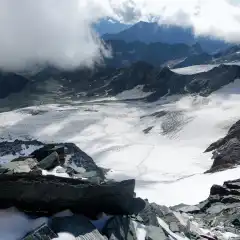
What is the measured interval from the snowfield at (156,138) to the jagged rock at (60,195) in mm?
22873

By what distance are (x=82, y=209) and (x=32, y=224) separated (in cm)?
174

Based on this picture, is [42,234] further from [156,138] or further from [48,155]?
[156,138]

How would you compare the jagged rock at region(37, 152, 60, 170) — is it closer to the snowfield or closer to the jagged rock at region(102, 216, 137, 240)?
the snowfield

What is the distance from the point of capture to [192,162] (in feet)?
313

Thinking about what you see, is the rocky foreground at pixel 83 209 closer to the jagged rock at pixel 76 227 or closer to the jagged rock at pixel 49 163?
the jagged rock at pixel 76 227

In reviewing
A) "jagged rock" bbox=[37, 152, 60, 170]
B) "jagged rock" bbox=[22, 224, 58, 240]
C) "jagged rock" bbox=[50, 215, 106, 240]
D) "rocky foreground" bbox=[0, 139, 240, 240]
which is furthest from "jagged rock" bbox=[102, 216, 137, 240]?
"jagged rock" bbox=[37, 152, 60, 170]

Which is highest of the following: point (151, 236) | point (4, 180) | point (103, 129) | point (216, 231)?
point (4, 180)

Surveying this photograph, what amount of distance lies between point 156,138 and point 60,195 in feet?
430

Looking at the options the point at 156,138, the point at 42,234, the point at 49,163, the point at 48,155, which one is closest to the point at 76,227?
the point at 42,234

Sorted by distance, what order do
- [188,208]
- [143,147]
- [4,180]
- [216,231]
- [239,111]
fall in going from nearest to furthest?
[4,180]
[216,231]
[188,208]
[143,147]
[239,111]

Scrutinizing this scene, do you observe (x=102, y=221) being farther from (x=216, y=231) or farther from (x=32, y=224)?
(x=216, y=231)

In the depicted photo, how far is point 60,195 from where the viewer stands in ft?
48.9

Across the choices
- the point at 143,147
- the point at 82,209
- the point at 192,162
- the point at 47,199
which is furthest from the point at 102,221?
the point at 143,147

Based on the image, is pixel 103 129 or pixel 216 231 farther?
pixel 103 129
